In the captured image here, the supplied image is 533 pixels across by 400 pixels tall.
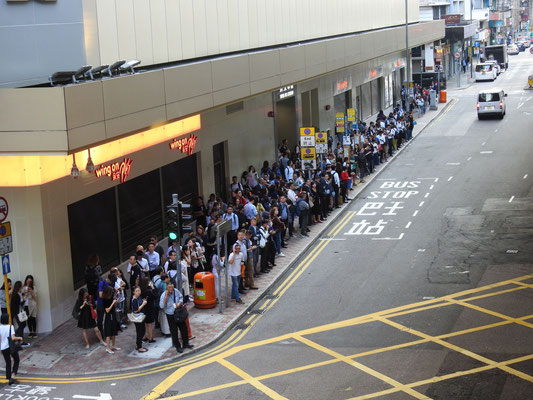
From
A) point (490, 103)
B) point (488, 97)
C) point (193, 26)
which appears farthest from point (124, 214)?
point (490, 103)

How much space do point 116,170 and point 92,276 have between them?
314 cm

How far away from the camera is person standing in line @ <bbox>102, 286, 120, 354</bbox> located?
1728 cm

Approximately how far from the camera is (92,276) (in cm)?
1911

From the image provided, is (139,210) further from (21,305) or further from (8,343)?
(8,343)

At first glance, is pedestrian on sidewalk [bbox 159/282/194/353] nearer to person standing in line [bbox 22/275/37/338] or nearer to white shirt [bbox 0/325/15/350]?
person standing in line [bbox 22/275/37/338]

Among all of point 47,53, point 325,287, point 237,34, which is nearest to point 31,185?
point 47,53

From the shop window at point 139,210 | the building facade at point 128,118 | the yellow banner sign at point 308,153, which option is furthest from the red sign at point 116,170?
the yellow banner sign at point 308,153

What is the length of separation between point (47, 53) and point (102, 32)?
168 centimetres

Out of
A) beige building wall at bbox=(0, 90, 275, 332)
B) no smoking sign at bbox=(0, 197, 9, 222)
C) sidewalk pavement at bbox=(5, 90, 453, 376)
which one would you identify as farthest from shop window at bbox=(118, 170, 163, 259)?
no smoking sign at bbox=(0, 197, 9, 222)

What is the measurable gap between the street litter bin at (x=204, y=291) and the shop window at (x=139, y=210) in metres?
3.52

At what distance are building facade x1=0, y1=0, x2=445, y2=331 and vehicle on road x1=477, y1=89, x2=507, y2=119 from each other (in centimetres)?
2104

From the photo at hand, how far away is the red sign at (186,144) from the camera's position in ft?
81.1

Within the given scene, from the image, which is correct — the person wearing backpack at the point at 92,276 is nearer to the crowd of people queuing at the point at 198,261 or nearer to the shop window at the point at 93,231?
the crowd of people queuing at the point at 198,261

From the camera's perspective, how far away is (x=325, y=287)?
21266 millimetres
